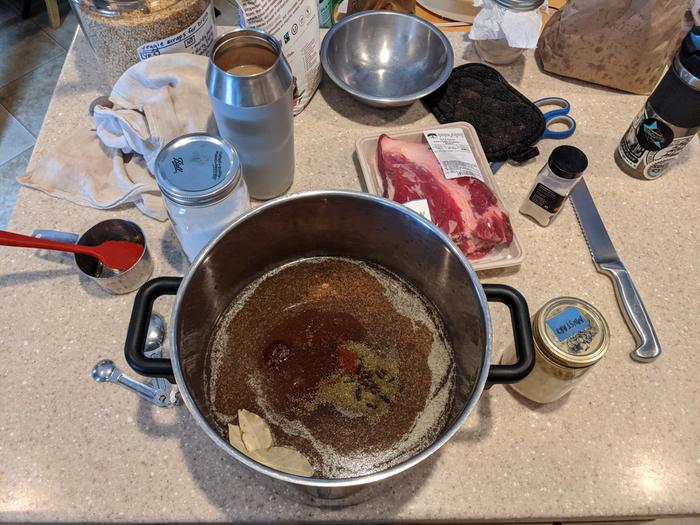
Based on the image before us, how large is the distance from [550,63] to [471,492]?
2.62 feet

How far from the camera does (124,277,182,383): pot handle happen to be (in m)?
0.50

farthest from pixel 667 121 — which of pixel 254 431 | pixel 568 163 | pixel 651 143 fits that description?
pixel 254 431

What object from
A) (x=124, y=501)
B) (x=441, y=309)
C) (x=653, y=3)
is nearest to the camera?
(x=124, y=501)

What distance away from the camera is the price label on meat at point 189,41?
76cm

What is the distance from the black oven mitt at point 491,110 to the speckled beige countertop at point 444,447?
0.14 meters

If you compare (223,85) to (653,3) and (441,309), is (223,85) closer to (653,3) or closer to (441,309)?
(441,309)

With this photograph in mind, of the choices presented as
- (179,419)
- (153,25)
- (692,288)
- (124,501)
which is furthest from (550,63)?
(124,501)

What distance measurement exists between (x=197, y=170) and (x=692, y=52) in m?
0.68

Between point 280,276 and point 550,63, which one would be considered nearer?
point 280,276

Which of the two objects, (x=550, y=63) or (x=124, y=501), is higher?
(x=550, y=63)

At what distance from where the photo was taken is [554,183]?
2.40 feet

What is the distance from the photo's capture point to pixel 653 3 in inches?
32.1

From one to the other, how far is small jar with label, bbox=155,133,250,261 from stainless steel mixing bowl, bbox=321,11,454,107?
1.35 feet

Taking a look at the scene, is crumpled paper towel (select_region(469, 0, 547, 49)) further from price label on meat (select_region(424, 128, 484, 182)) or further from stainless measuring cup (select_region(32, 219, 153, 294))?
stainless measuring cup (select_region(32, 219, 153, 294))
